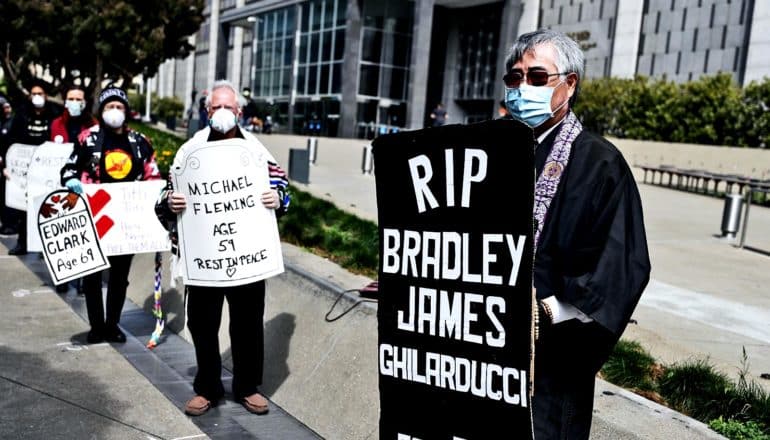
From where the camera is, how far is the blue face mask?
2.60m

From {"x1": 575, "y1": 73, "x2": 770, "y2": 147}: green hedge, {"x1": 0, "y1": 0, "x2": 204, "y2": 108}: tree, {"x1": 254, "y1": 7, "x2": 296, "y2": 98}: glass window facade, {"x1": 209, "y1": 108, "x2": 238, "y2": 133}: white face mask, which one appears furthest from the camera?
{"x1": 254, "y1": 7, "x2": 296, "y2": 98}: glass window facade

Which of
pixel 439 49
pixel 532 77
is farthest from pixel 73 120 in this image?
pixel 439 49

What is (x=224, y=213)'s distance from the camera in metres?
4.78

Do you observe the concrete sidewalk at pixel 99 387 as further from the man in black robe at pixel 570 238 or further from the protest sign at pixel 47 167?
the man in black robe at pixel 570 238

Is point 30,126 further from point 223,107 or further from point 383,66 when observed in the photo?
point 383,66

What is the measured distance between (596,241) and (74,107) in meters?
6.54

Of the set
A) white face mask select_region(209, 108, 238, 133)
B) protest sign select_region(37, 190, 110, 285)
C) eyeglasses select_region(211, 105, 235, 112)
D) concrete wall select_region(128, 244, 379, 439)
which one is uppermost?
Result: eyeglasses select_region(211, 105, 235, 112)

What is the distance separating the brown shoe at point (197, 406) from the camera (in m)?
4.73

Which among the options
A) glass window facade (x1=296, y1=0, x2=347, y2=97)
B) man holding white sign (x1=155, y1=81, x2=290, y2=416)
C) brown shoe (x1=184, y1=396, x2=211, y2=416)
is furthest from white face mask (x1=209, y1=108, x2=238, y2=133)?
glass window facade (x1=296, y1=0, x2=347, y2=97)

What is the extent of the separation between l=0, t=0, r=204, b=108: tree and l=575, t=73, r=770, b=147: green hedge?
810 inches

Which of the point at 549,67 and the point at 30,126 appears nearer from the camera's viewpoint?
the point at 549,67

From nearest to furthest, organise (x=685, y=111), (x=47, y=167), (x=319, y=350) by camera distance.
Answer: (x=319, y=350)
(x=47, y=167)
(x=685, y=111)

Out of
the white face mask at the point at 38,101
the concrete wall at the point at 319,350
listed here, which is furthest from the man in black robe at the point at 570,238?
the white face mask at the point at 38,101

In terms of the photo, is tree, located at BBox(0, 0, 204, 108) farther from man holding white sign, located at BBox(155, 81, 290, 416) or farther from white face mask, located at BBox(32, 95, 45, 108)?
man holding white sign, located at BBox(155, 81, 290, 416)
